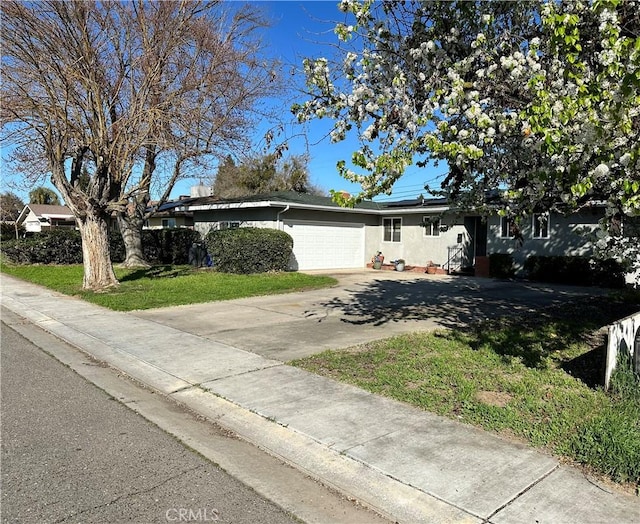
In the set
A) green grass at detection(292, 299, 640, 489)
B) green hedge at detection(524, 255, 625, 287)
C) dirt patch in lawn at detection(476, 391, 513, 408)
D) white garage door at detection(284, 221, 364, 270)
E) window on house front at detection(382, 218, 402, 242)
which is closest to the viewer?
green grass at detection(292, 299, 640, 489)

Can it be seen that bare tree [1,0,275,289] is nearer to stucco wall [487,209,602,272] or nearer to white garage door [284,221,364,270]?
white garage door [284,221,364,270]

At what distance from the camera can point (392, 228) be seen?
24.9m

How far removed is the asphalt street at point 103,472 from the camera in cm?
311

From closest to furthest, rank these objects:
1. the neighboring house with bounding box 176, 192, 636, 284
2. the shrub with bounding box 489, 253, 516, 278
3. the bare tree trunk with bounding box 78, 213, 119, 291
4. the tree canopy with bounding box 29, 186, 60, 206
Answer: the bare tree trunk with bounding box 78, 213, 119, 291 → the neighboring house with bounding box 176, 192, 636, 284 → the shrub with bounding box 489, 253, 516, 278 → the tree canopy with bounding box 29, 186, 60, 206

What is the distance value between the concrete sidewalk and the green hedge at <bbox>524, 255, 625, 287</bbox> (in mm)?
13765

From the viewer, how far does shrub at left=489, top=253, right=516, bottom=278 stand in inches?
761

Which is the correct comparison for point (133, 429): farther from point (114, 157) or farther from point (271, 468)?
point (114, 157)

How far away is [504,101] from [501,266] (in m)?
14.4

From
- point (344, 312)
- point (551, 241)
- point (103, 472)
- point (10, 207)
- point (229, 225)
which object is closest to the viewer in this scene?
point (103, 472)

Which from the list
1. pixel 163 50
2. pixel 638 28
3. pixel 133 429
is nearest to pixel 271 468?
pixel 133 429

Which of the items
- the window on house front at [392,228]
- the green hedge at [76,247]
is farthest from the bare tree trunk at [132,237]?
the window on house front at [392,228]

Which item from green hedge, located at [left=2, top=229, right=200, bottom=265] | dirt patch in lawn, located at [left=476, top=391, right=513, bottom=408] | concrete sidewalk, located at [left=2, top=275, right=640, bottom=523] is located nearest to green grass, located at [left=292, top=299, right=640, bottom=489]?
dirt patch in lawn, located at [left=476, top=391, right=513, bottom=408]

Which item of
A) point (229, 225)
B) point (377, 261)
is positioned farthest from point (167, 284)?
Answer: point (377, 261)

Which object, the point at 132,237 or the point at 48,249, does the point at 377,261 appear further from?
the point at 48,249
